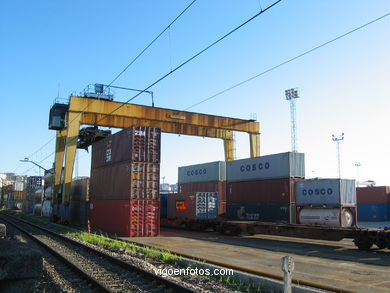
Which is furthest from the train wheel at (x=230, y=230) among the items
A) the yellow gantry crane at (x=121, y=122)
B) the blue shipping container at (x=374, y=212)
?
the blue shipping container at (x=374, y=212)

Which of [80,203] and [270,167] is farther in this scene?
[80,203]

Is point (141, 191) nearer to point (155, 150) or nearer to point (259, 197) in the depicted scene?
point (155, 150)

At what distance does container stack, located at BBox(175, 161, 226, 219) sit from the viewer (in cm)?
2714

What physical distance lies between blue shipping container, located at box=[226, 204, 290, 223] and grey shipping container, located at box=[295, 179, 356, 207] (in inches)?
45.9

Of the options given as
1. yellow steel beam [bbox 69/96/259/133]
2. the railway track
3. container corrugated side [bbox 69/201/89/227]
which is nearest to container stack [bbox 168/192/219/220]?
yellow steel beam [bbox 69/96/259/133]

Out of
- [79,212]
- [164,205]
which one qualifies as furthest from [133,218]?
[79,212]

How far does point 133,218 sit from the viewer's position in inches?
840

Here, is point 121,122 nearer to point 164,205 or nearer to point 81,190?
point 81,190

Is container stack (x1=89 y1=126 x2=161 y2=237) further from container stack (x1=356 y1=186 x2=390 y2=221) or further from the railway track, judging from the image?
container stack (x1=356 y1=186 x2=390 y2=221)

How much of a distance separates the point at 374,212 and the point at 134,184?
132 feet

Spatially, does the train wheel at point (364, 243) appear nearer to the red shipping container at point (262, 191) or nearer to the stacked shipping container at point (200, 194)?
the red shipping container at point (262, 191)

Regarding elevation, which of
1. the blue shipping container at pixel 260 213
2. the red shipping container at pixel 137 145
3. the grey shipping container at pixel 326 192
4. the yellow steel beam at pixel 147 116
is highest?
the yellow steel beam at pixel 147 116

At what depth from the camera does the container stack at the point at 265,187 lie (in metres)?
22.9

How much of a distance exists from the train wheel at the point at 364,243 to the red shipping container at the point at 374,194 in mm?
37385
